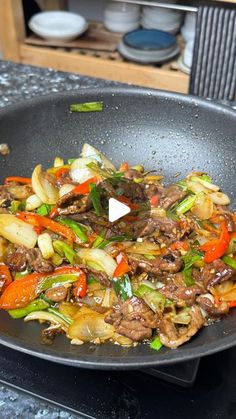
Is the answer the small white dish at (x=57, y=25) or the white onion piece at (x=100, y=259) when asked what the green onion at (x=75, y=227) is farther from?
the small white dish at (x=57, y=25)

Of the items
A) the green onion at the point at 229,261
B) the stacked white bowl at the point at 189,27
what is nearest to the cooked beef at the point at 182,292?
the green onion at the point at 229,261

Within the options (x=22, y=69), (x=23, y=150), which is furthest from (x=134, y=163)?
(x=22, y=69)

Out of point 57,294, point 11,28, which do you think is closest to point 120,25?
point 11,28

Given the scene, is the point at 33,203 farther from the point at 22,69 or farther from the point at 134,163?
the point at 22,69

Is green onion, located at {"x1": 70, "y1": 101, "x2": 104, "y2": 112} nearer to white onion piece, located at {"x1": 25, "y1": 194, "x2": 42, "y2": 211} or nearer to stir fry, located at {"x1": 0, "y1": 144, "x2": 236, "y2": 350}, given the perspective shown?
stir fry, located at {"x1": 0, "y1": 144, "x2": 236, "y2": 350}

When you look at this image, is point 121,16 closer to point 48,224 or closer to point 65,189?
point 65,189

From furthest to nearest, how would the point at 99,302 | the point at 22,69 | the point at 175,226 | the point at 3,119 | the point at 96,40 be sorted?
the point at 96,40
the point at 22,69
the point at 3,119
the point at 175,226
the point at 99,302

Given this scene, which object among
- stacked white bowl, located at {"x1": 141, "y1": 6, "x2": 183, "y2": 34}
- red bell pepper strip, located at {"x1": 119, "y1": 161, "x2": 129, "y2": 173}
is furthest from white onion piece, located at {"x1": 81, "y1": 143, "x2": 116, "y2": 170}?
stacked white bowl, located at {"x1": 141, "y1": 6, "x2": 183, "y2": 34}
